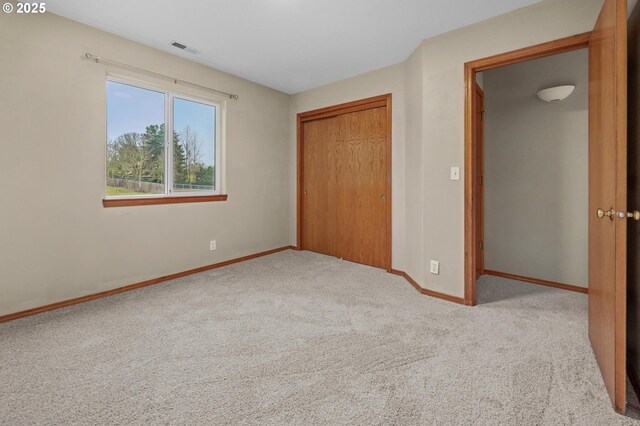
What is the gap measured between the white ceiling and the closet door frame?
1.50 ft

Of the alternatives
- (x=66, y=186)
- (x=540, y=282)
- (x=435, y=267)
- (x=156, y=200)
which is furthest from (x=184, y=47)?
(x=540, y=282)

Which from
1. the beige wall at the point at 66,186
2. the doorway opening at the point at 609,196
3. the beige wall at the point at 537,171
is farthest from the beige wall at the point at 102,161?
the beige wall at the point at 537,171

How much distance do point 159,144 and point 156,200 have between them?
2.11 ft

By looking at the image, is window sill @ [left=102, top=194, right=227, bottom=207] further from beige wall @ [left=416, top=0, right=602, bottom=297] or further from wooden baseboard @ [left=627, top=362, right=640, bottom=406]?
wooden baseboard @ [left=627, top=362, right=640, bottom=406]

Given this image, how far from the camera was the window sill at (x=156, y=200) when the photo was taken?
9.52ft

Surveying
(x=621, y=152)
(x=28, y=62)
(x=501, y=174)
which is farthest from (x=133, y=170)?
(x=501, y=174)

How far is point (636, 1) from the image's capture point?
166 cm

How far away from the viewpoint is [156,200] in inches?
127

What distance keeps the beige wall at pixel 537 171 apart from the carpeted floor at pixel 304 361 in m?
0.49

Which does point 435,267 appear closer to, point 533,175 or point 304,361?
point 533,175

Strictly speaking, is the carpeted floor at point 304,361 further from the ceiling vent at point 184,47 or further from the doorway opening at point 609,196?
the ceiling vent at point 184,47

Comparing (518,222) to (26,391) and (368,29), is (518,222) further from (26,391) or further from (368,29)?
(26,391)

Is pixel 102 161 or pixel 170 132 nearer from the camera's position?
pixel 102 161

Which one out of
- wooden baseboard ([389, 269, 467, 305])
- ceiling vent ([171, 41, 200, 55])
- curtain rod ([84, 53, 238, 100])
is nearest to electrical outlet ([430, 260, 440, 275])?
wooden baseboard ([389, 269, 467, 305])
